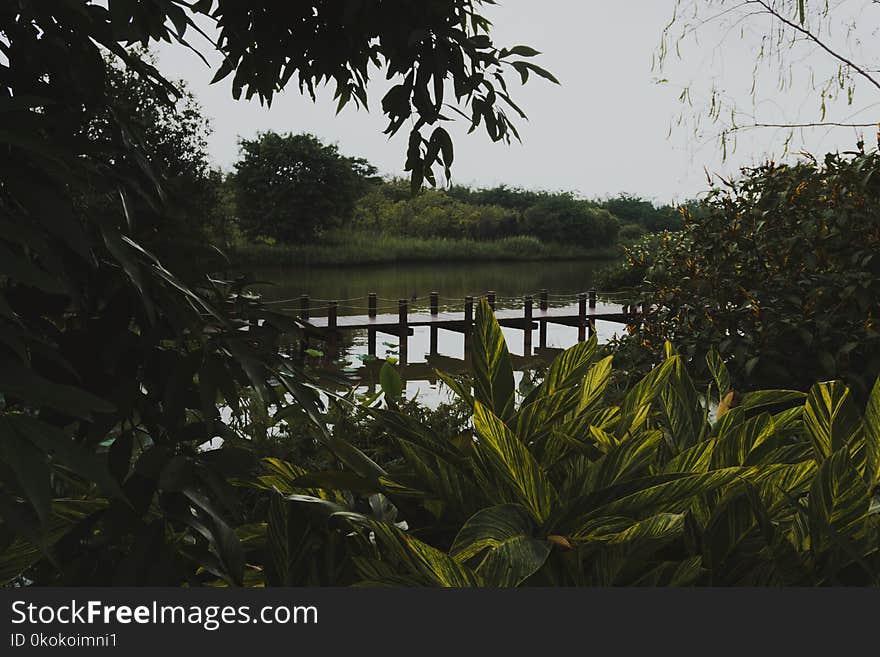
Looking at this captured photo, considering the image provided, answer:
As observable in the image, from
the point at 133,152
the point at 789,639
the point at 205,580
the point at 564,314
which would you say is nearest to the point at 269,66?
the point at 133,152

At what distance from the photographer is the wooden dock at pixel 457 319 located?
10164 millimetres

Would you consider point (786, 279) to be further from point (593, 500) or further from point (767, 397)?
point (593, 500)

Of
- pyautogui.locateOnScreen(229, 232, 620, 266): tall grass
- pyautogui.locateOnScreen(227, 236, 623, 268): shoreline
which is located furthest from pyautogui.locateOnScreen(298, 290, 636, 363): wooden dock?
pyautogui.locateOnScreen(229, 232, 620, 266): tall grass

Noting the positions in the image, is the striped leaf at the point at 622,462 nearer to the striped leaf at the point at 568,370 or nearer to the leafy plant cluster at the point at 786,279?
the striped leaf at the point at 568,370

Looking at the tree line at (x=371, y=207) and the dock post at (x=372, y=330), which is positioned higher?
the tree line at (x=371, y=207)

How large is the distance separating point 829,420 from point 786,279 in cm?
146

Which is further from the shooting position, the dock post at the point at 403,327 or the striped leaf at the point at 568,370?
the dock post at the point at 403,327

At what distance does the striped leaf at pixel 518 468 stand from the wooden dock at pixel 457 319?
808 cm

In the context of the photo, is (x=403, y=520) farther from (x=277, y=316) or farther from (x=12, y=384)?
(x=12, y=384)

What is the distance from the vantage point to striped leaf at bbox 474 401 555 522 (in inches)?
35.1

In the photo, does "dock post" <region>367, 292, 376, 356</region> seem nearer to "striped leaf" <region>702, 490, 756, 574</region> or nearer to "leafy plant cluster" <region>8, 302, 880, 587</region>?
"leafy plant cluster" <region>8, 302, 880, 587</region>

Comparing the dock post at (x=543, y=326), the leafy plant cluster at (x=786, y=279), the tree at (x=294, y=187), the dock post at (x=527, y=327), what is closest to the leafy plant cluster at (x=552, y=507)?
the leafy plant cluster at (x=786, y=279)

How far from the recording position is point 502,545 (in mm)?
806

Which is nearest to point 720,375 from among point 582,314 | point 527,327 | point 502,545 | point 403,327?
point 502,545
